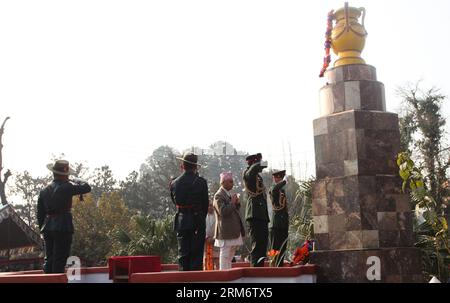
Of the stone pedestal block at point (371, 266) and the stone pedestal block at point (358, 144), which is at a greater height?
the stone pedestal block at point (358, 144)

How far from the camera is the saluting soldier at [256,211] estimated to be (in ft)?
25.3

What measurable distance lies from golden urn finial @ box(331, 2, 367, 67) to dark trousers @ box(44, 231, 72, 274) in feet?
15.2

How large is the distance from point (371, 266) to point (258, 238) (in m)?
1.72

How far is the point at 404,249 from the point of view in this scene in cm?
687

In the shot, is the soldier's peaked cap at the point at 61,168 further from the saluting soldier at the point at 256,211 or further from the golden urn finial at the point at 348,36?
the golden urn finial at the point at 348,36

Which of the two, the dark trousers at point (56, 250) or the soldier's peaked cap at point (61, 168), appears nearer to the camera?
the dark trousers at point (56, 250)

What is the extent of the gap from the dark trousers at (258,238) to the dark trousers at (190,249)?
975 millimetres

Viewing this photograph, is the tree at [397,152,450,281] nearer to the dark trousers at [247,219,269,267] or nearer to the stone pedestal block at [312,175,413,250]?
the stone pedestal block at [312,175,413,250]

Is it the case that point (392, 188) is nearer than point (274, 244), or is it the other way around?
point (392, 188)

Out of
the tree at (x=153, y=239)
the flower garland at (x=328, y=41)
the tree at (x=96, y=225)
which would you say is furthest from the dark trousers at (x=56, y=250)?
the tree at (x=96, y=225)

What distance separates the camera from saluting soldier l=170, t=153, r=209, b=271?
703 cm
